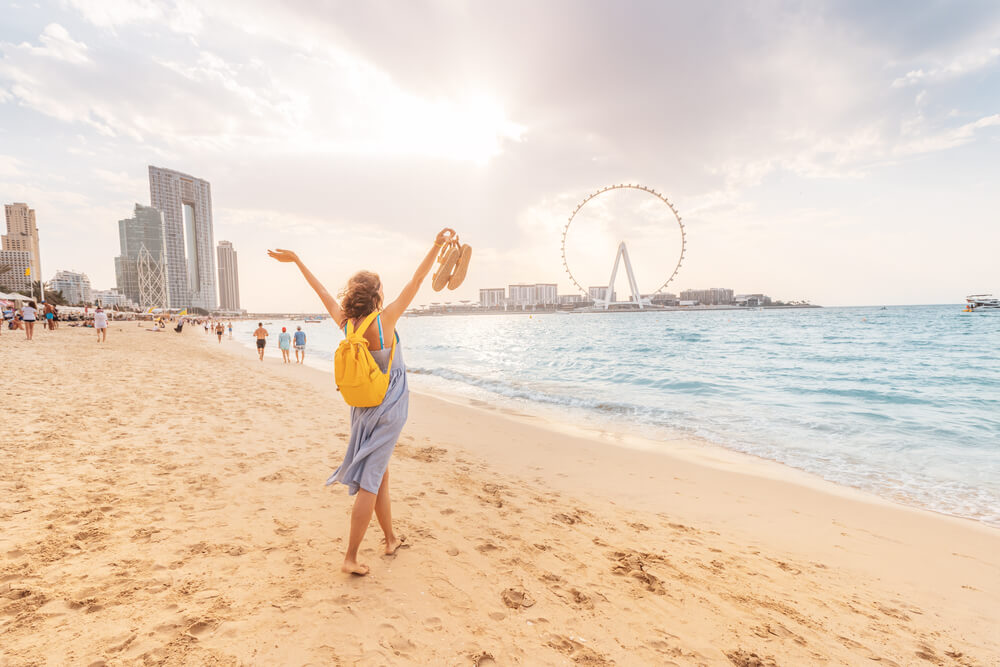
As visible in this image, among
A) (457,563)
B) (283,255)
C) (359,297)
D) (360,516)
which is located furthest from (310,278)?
(457,563)

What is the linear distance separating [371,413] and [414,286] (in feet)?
2.98

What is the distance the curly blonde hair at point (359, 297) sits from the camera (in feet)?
8.94

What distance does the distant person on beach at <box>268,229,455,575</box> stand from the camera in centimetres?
271

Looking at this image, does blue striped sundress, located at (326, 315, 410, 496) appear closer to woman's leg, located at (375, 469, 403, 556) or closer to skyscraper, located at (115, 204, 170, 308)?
woman's leg, located at (375, 469, 403, 556)

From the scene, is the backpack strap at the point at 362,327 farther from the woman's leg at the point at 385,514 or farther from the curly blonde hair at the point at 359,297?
the woman's leg at the point at 385,514

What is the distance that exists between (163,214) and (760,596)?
196295 mm

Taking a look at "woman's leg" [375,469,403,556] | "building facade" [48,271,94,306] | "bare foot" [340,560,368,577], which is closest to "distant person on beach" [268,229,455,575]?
"bare foot" [340,560,368,577]

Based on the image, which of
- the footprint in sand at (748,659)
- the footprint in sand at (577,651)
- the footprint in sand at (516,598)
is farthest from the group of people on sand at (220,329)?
the footprint in sand at (748,659)

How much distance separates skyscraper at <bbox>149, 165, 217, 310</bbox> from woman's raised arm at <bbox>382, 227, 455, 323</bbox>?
601 ft

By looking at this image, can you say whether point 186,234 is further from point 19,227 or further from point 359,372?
point 359,372

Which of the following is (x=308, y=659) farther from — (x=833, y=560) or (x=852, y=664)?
(x=833, y=560)

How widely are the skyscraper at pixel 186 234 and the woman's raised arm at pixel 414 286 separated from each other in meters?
183

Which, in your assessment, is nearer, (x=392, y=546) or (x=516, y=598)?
(x=516, y=598)

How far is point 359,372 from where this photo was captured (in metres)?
2.53
